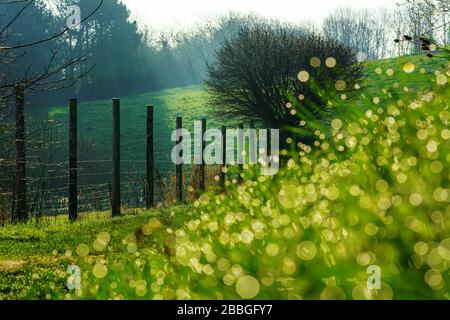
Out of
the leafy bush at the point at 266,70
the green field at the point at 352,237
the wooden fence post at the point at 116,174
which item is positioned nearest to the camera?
the green field at the point at 352,237

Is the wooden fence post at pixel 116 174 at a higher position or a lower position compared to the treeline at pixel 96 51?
lower

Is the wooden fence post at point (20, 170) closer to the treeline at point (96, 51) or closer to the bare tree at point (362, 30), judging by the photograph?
the treeline at point (96, 51)

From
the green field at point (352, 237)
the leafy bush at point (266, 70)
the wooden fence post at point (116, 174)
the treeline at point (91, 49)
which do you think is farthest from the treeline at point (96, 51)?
the green field at point (352, 237)

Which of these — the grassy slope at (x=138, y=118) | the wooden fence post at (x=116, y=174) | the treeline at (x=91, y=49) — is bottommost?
the wooden fence post at (x=116, y=174)

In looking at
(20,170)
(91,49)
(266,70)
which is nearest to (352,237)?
(20,170)

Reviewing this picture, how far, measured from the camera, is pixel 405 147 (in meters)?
2.07

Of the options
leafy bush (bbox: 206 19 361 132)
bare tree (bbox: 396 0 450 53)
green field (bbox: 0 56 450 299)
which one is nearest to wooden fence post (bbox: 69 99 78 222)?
bare tree (bbox: 396 0 450 53)

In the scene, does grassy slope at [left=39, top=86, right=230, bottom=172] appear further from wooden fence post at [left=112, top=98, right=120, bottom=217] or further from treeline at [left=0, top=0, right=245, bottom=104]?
wooden fence post at [left=112, top=98, right=120, bottom=217]

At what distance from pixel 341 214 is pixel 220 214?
1.25 metres

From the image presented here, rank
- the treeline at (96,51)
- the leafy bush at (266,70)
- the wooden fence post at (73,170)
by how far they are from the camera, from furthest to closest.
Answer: the treeline at (96,51) → the leafy bush at (266,70) → the wooden fence post at (73,170)

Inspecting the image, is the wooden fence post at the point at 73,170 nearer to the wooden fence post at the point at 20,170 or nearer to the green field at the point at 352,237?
the wooden fence post at the point at 20,170

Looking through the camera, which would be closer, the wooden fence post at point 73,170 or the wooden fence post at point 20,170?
the wooden fence post at point 20,170

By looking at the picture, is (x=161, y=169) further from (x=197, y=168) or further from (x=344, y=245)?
(x=344, y=245)

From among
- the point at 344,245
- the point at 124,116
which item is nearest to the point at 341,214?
the point at 344,245
